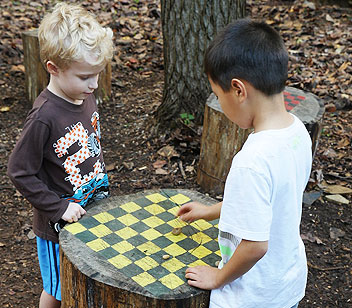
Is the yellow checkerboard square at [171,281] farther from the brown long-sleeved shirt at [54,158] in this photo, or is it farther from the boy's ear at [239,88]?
the boy's ear at [239,88]

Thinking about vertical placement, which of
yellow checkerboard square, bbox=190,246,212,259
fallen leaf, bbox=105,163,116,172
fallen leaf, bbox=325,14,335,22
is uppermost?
fallen leaf, bbox=325,14,335,22

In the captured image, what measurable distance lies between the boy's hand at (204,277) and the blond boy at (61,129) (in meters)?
0.58

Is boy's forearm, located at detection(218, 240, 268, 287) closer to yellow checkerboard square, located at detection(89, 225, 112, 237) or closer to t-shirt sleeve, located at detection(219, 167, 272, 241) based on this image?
t-shirt sleeve, located at detection(219, 167, 272, 241)

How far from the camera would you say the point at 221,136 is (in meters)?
3.35

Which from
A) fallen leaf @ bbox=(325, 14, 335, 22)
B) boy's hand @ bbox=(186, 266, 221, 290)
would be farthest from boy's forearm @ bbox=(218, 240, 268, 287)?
fallen leaf @ bbox=(325, 14, 335, 22)

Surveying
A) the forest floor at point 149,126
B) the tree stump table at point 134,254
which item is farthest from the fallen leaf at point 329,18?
the tree stump table at point 134,254

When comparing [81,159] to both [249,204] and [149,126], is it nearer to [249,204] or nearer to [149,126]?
[249,204]

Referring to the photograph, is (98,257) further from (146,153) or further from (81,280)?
(146,153)

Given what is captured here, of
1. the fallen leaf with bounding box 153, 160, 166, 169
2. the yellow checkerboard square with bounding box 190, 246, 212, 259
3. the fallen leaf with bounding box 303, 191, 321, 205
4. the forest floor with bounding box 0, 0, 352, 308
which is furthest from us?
the fallen leaf with bounding box 153, 160, 166, 169

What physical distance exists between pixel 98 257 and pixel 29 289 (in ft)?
4.17

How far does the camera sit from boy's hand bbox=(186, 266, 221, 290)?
167 cm

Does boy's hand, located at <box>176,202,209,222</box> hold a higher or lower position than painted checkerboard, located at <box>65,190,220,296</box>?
higher

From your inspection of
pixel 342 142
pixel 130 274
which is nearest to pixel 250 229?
pixel 130 274

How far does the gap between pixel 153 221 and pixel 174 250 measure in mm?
214
